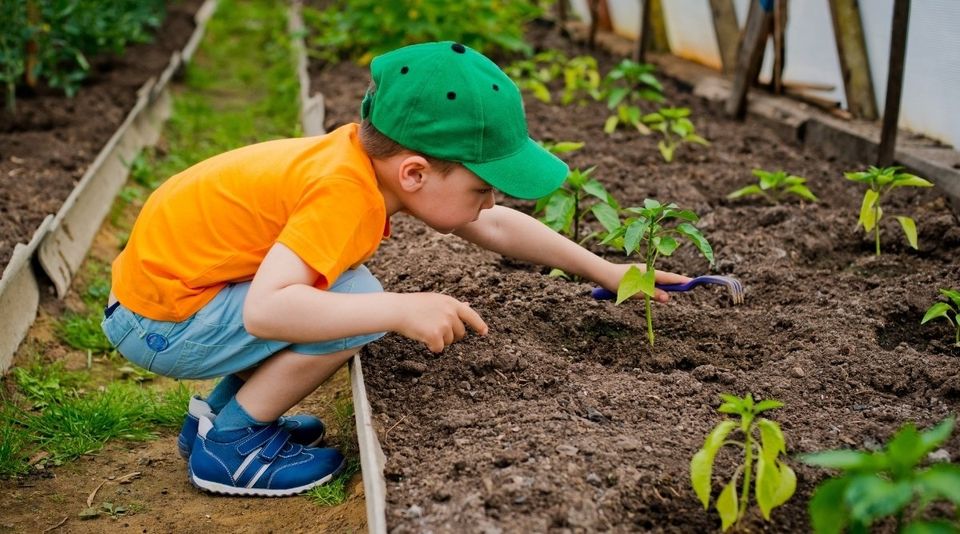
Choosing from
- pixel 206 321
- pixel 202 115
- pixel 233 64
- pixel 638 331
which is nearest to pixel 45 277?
pixel 206 321

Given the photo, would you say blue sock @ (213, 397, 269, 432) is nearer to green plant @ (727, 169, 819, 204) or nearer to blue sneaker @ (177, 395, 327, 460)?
blue sneaker @ (177, 395, 327, 460)

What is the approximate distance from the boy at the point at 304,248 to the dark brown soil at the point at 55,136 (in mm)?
1215

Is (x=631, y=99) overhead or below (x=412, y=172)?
below

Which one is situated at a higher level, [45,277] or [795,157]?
[795,157]

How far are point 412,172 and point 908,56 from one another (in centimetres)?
286

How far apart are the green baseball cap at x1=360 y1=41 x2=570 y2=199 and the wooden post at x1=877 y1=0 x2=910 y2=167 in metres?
2.02

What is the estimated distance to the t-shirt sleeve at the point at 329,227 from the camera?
227cm

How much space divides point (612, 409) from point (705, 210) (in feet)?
5.34

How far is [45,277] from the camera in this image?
3.77m

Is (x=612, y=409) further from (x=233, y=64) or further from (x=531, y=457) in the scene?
(x=233, y=64)

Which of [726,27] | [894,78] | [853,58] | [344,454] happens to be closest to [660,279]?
[344,454]

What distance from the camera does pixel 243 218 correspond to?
2.52 m

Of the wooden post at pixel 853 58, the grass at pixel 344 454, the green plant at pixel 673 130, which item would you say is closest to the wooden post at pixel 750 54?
the wooden post at pixel 853 58

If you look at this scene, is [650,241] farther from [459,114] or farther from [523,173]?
[459,114]
